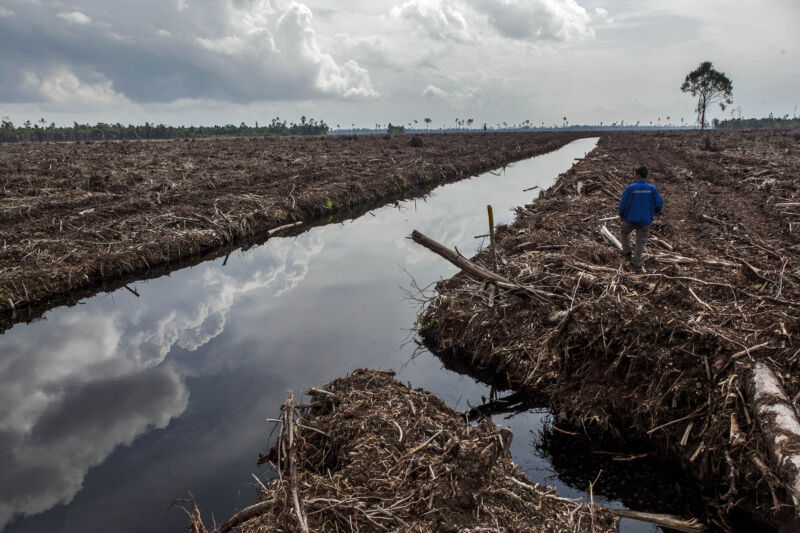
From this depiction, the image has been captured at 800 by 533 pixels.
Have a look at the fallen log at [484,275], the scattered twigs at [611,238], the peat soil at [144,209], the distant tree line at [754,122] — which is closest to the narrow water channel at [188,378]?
the peat soil at [144,209]

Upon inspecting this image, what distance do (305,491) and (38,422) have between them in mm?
5586

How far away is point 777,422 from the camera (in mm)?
4781

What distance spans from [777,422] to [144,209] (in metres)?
18.4

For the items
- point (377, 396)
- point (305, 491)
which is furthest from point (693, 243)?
point (305, 491)

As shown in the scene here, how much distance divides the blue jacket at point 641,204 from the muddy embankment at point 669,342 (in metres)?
0.93

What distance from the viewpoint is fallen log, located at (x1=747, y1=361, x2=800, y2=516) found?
4.33 meters

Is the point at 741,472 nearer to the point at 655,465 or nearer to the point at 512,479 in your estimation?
the point at 655,465

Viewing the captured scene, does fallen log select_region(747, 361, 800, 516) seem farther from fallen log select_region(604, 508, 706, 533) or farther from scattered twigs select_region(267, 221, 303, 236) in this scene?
scattered twigs select_region(267, 221, 303, 236)

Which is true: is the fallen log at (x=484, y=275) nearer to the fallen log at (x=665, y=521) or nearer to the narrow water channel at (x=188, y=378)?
the narrow water channel at (x=188, y=378)

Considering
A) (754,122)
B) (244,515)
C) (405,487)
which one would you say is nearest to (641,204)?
(405,487)

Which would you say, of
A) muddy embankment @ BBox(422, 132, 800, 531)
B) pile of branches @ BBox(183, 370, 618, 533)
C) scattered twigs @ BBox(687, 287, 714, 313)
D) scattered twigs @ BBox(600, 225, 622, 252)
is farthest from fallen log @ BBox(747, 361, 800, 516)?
scattered twigs @ BBox(600, 225, 622, 252)

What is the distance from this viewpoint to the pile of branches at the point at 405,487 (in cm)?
394

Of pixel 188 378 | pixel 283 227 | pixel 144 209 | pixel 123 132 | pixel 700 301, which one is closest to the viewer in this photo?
pixel 700 301

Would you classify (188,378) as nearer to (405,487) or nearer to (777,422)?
(405,487)
